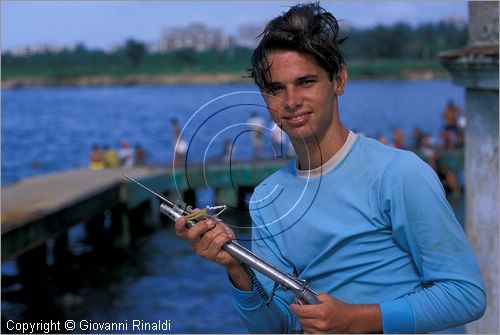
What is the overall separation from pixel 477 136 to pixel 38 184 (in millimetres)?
14027

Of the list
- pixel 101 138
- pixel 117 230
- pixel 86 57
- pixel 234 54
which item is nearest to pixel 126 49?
pixel 86 57

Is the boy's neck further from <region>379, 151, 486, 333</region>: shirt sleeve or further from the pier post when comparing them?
the pier post

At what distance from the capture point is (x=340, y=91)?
260 centimetres

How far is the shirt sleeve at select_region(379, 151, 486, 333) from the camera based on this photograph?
7.51 ft

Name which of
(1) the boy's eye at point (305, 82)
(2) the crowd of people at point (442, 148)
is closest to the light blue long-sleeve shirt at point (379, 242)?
(1) the boy's eye at point (305, 82)

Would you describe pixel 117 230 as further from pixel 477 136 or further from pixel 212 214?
pixel 212 214

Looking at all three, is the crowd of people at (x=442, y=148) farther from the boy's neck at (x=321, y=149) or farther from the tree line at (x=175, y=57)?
the tree line at (x=175, y=57)

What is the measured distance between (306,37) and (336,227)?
550 mm

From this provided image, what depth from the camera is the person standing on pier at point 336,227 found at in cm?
230

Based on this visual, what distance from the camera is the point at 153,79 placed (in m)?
179

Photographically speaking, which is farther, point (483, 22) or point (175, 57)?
point (175, 57)

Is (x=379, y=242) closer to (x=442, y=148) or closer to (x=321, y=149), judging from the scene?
(x=321, y=149)

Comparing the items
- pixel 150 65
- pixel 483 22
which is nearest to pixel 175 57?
pixel 150 65

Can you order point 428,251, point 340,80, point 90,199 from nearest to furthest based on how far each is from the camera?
point 428,251 < point 340,80 < point 90,199
